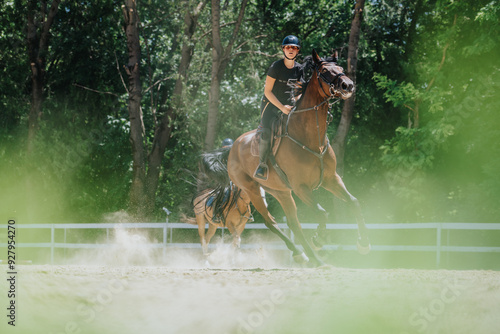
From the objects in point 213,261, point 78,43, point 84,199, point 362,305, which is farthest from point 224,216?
point 84,199

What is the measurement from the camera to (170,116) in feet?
70.3

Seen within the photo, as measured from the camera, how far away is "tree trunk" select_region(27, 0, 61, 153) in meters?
22.1

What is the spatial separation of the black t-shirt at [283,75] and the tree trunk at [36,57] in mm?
16037

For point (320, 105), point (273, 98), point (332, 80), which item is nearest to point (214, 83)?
point (273, 98)

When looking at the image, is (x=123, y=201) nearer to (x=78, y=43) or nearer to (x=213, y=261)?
(x=78, y=43)

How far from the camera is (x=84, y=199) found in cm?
2569

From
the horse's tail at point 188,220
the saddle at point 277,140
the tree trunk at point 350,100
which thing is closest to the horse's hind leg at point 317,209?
the saddle at point 277,140

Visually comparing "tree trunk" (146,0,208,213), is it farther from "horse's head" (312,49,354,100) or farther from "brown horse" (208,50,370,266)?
"horse's head" (312,49,354,100)

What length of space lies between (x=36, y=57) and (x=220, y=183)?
1360cm

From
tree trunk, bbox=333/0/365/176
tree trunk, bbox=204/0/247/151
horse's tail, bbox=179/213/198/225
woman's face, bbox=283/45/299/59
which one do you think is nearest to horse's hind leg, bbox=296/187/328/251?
woman's face, bbox=283/45/299/59

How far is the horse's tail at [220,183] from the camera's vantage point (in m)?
11.8

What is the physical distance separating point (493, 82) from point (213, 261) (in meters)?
9.71

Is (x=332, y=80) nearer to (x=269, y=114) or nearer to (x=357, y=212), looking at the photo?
(x=269, y=114)

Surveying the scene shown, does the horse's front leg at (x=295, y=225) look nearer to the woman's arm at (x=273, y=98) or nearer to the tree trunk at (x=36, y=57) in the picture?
the woman's arm at (x=273, y=98)
